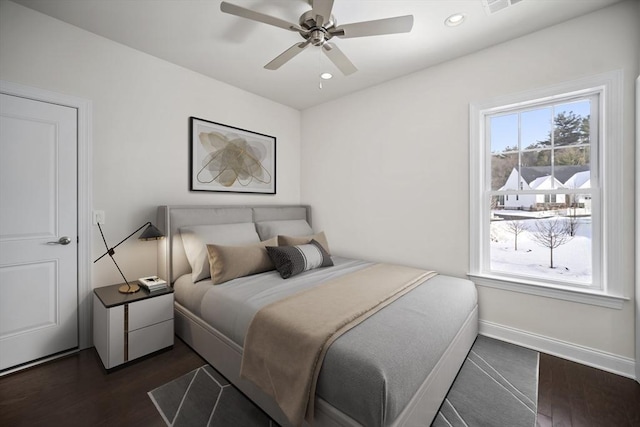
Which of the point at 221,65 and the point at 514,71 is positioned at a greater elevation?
the point at 221,65

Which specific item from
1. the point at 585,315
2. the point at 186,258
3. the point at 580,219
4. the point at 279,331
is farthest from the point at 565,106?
the point at 186,258

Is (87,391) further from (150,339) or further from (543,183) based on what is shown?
(543,183)

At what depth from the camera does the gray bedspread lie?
115cm

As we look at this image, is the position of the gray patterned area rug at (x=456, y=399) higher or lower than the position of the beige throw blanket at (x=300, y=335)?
lower

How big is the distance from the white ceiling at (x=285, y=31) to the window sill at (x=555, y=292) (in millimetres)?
2100

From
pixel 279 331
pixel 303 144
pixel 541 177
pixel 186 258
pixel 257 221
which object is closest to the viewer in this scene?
pixel 279 331

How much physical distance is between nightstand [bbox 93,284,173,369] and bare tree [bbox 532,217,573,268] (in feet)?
10.6

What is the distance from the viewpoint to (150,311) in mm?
2143

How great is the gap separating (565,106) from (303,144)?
293 cm

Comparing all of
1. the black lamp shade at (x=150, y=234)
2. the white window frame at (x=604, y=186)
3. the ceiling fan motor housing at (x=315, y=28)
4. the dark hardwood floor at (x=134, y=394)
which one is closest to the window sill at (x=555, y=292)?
the white window frame at (x=604, y=186)

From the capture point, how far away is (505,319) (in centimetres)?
244

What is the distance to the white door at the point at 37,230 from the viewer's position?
1.97 metres

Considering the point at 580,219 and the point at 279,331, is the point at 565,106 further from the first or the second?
the point at 279,331

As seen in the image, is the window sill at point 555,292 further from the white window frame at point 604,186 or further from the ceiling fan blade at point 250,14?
the ceiling fan blade at point 250,14
